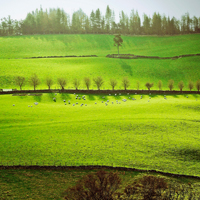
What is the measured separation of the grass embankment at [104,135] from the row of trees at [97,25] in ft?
424

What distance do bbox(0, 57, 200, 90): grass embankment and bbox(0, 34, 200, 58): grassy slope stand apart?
1997 centimetres

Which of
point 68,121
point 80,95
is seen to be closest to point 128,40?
point 80,95

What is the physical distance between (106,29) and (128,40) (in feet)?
111

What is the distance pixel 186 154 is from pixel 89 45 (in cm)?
12374

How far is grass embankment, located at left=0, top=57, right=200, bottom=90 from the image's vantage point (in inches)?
3361

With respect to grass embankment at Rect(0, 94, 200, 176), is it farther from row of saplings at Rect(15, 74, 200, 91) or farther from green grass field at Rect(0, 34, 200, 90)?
green grass field at Rect(0, 34, 200, 90)

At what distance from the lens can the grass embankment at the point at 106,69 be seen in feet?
280

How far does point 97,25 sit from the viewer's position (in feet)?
584

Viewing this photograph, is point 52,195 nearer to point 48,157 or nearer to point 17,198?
point 17,198

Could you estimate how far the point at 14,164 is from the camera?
29.7 meters

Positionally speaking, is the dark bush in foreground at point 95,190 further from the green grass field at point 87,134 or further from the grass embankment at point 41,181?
the green grass field at point 87,134

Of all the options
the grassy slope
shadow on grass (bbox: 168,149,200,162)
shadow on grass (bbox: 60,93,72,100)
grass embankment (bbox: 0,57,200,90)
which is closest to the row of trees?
the grassy slope

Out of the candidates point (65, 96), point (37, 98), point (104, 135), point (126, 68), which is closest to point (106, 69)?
point (126, 68)

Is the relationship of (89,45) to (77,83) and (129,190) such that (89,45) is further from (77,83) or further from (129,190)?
(129,190)
